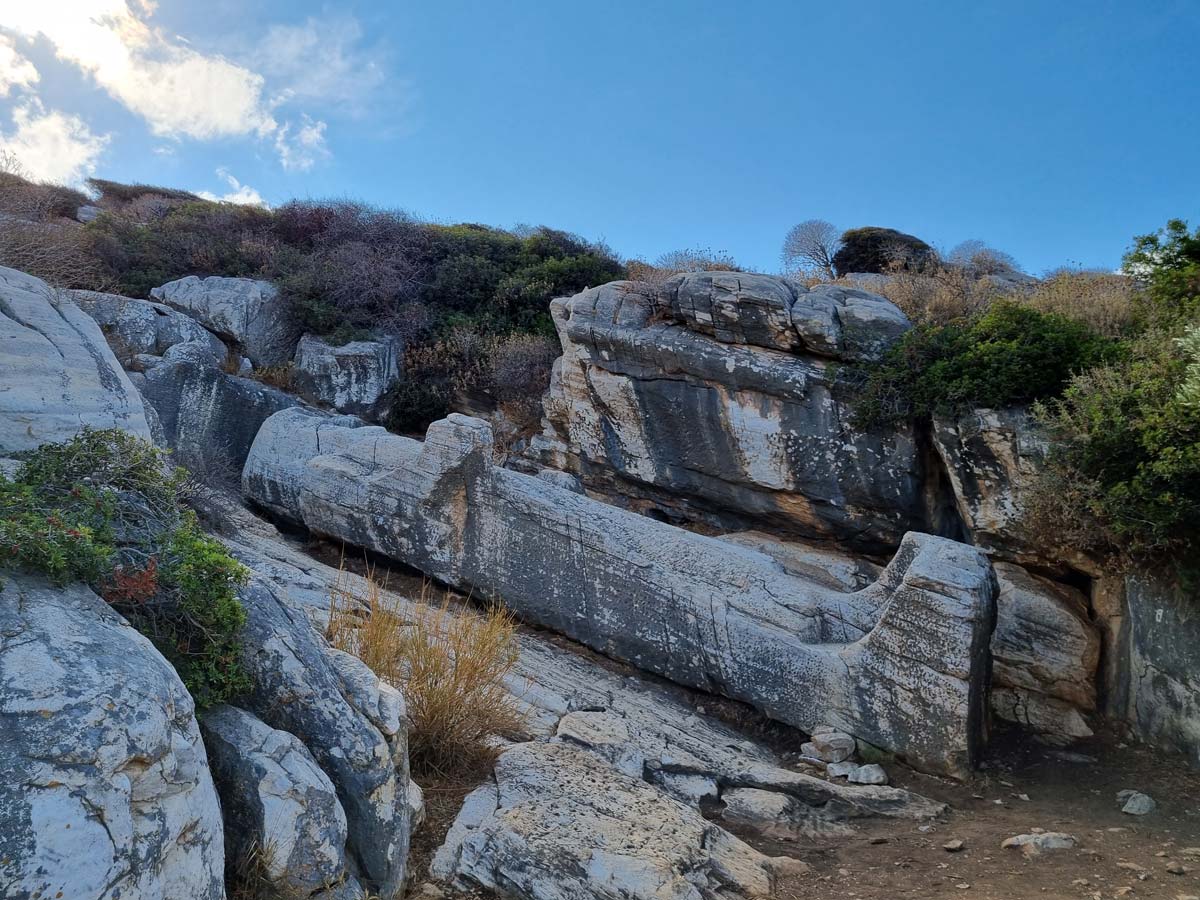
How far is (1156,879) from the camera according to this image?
4977 millimetres

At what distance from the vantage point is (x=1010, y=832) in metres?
5.80

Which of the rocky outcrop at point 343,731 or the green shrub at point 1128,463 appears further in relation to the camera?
the green shrub at point 1128,463

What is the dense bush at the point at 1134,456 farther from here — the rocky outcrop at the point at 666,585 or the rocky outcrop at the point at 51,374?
the rocky outcrop at the point at 51,374

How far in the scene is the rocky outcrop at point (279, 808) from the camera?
337 cm

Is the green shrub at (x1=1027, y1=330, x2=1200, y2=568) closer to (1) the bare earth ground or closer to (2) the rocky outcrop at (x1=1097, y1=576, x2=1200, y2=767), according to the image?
(2) the rocky outcrop at (x1=1097, y1=576, x2=1200, y2=767)

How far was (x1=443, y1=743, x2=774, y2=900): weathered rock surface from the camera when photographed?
4324mm

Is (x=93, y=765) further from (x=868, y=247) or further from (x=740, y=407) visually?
(x=868, y=247)

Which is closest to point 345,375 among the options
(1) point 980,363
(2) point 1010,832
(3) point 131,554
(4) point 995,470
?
(1) point 980,363

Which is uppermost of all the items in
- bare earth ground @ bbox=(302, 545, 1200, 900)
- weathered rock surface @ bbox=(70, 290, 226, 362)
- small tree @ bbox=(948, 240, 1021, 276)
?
small tree @ bbox=(948, 240, 1021, 276)

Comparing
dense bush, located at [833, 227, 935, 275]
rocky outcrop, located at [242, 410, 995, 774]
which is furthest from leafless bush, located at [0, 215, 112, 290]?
dense bush, located at [833, 227, 935, 275]

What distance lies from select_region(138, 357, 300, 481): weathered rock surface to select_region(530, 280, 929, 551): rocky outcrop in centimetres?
441

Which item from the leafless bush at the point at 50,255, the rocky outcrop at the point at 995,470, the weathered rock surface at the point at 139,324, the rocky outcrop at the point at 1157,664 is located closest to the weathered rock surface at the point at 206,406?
the weathered rock surface at the point at 139,324

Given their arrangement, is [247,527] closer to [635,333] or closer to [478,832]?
[635,333]

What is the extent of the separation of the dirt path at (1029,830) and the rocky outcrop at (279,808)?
2.76 metres
